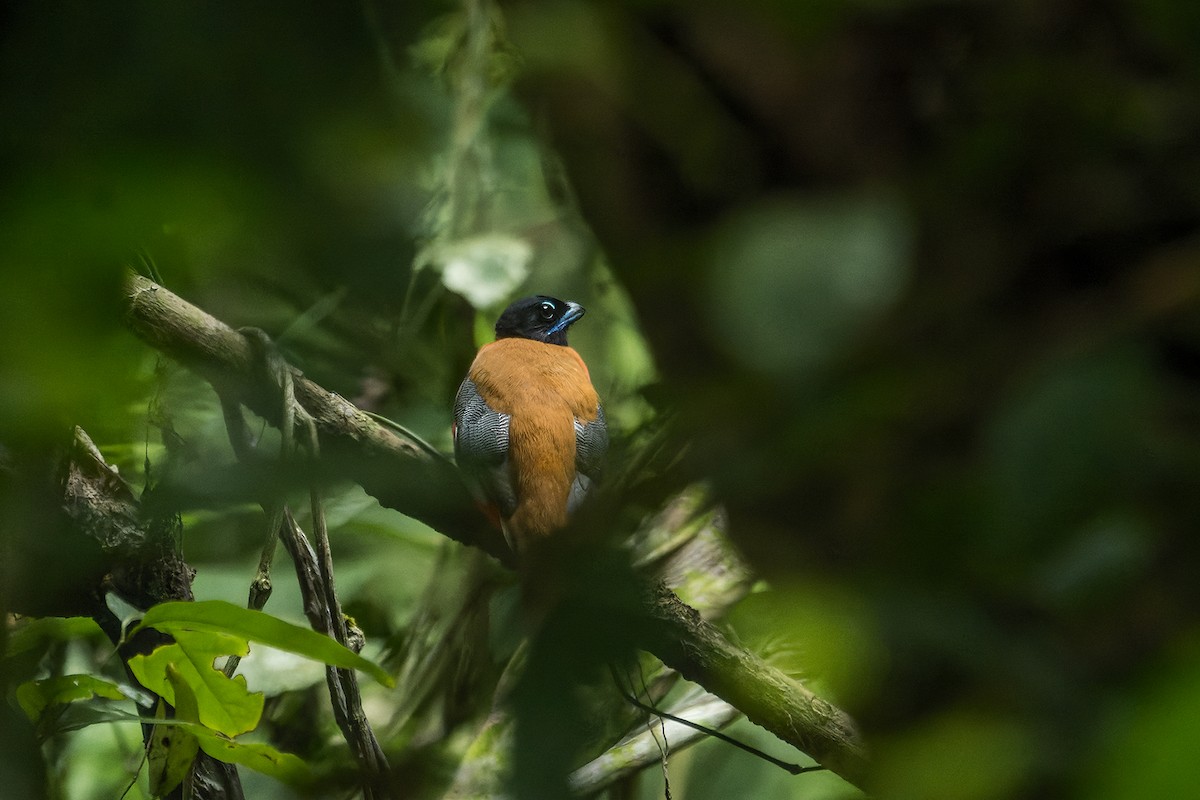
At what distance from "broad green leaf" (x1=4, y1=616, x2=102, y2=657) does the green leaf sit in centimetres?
19

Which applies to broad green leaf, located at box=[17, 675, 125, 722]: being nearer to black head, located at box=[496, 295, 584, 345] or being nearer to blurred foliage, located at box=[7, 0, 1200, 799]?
blurred foliage, located at box=[7, 0, 1200, 799]

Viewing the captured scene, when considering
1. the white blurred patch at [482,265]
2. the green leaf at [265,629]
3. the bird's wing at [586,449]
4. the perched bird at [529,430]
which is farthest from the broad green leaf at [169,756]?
the white blurred patch at [482,265]

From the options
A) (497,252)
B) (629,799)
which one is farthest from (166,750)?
(497,252)

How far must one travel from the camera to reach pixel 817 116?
248 centimetres

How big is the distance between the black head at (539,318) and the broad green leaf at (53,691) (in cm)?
223

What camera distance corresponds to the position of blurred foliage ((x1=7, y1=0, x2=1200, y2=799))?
327 mm

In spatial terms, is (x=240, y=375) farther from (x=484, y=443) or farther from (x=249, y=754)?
(x=484, y=443)

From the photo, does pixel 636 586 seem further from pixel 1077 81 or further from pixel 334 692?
pixel 334 692

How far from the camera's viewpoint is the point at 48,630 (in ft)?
4.26

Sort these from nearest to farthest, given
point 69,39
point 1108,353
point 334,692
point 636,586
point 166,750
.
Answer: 1. point 69,39
2. point 636,586
3. point 1108,353
4. point 334,692
5. point 166,750

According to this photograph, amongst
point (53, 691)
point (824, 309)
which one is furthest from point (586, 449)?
point (824, 309)

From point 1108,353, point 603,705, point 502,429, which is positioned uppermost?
point 502,429

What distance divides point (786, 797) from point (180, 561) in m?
1.60

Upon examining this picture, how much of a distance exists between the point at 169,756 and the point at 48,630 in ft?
0.70
